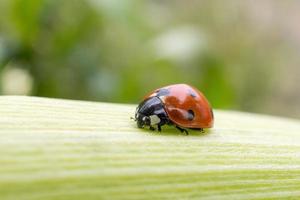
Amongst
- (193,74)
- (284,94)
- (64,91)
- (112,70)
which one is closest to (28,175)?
(64,91)

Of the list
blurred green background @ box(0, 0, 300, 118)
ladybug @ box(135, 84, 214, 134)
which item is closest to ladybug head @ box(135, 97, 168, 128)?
ladybug @ box(135, 84, 214, 134)

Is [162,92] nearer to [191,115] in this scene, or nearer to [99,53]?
[191,115]

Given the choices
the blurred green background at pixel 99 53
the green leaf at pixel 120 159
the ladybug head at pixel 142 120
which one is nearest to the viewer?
the green leaf at pixel 120 159

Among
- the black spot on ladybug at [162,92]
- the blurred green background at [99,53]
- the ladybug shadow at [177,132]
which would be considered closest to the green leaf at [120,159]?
the ladybug shadow at [177,132]

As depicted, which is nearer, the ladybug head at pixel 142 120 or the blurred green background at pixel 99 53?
the ladybug head at pixel 142 120

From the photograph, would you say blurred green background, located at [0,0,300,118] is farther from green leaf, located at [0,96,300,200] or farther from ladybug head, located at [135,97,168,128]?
green leaf, located at [0,96,300,200]

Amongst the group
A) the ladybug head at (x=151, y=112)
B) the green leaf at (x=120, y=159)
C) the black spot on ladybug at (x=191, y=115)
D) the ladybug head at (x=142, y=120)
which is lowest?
the green leaf at (x=120, y=159)

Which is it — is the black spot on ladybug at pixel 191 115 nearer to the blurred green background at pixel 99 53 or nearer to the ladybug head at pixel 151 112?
the ladybug head at pixel 151 112

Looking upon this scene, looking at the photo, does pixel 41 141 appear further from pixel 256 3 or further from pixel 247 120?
pixel 256 3
